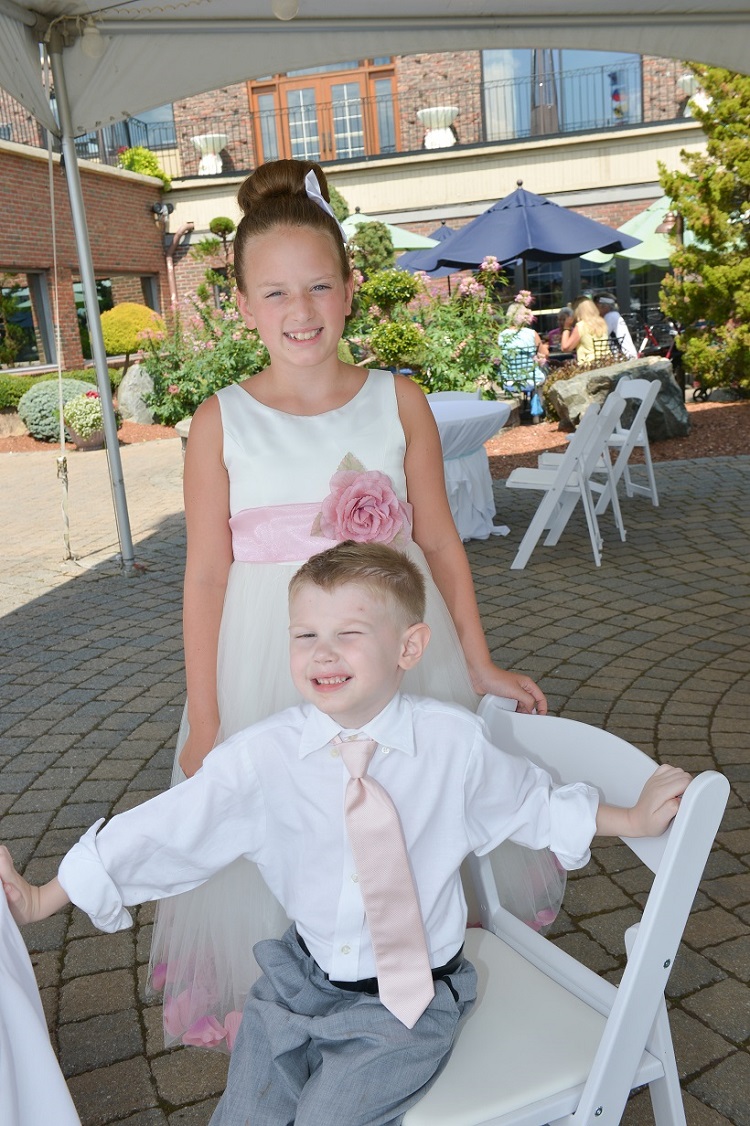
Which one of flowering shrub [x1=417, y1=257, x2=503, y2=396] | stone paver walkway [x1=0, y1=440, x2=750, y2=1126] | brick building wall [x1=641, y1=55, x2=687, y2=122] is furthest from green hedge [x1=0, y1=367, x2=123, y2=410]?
brick building wall [x1=641, y1=55, x2=687, y2=122]

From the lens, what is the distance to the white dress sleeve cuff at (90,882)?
1.62m

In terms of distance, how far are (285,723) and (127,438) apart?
559 inches

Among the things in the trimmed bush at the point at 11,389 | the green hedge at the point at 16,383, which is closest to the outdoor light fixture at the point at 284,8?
the green hedge at the point at 16,383

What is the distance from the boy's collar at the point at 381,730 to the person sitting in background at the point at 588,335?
11561 millimetres

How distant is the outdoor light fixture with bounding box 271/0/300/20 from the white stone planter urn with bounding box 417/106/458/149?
1830 centimetres

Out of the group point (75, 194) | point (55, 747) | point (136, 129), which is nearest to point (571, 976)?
point (55, 747)

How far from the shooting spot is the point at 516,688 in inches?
82.4

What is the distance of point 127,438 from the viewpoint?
604 inches

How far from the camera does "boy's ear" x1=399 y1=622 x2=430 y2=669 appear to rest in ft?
5.64

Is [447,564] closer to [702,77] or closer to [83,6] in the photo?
[83,6]

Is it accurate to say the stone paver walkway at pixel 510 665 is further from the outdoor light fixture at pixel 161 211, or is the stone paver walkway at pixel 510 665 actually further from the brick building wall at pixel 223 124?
the brick building wall at pixel 223 124

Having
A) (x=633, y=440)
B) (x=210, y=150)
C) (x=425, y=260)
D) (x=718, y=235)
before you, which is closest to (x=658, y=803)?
(x=633, y=440)

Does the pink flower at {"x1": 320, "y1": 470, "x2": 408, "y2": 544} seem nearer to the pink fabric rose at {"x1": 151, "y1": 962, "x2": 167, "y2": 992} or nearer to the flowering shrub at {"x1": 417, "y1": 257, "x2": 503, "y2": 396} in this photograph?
the pink fabric rose at {"x1": 151, "y1": 962, "x2": 167, "y2": 992}

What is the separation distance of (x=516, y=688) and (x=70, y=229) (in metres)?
18.9
